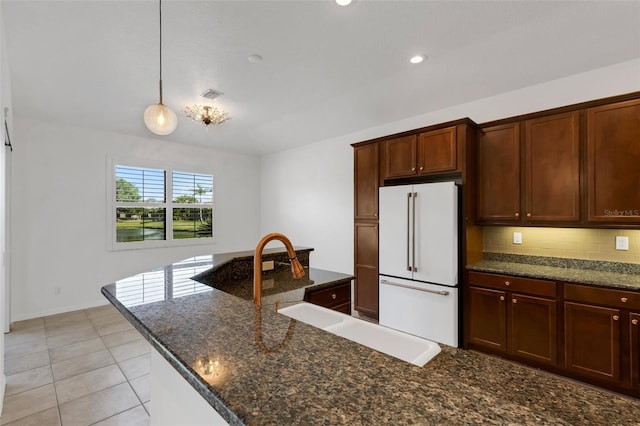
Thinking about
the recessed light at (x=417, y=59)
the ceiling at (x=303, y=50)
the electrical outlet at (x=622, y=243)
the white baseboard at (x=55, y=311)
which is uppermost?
the ceiling at (x=303, y=50)

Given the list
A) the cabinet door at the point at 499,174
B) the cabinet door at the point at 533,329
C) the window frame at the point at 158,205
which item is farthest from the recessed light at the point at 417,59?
the window frame at the point at 158,205

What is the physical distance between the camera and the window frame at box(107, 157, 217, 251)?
4695mm

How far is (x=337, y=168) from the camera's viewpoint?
492 cm

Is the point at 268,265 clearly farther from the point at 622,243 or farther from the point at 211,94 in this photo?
the point at 622,243

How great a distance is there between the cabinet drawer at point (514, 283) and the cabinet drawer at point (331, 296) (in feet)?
4.68

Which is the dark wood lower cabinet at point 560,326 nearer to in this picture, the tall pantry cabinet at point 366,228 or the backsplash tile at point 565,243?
the backsplash tile at point 565,243

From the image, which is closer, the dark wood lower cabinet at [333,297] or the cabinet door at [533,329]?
the dark wood lower cabinet at [333,297]

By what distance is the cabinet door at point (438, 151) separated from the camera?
3079 mm

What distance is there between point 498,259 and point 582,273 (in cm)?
75

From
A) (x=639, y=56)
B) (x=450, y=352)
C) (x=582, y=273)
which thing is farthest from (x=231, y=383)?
(x=639, y=56)

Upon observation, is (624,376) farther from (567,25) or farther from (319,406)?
(319,406)

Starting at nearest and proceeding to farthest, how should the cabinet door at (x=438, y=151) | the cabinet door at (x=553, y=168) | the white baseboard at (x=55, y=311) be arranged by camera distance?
the cabinet door at (x=553, y=168)
the cabinet door at (x=438, y=151)
the white baseboard at (x=55, y=311)

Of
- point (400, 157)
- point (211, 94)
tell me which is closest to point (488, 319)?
point (400, 157)

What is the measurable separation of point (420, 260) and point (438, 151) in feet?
3.90
